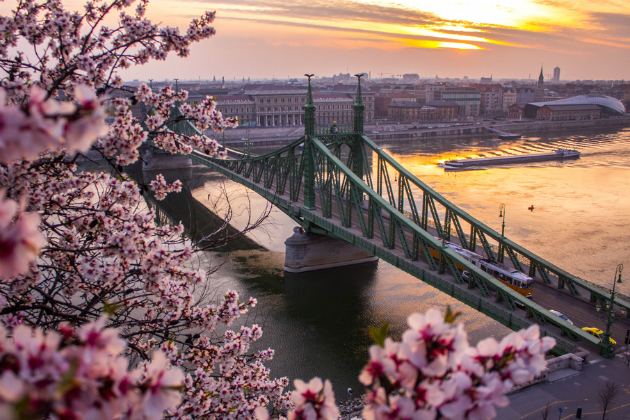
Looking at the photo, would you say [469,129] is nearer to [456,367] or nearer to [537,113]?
[537,113]

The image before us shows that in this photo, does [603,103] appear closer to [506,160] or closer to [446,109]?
[446,109]

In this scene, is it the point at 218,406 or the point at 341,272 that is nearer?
the point at 218,406

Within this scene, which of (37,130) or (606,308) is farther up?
(37,130)

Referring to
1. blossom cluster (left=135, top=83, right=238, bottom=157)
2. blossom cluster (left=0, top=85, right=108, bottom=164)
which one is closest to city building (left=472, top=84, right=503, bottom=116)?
blossom cluster (left=135, top=83, right=238, bottom=157)

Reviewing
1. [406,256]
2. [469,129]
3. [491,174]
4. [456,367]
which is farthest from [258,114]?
[456,367]

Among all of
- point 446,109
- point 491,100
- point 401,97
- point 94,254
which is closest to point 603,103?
point 491,100

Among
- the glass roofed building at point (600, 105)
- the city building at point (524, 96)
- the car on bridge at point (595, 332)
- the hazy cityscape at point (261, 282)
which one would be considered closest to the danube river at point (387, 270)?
the hazy cityscape at point (261, 282)

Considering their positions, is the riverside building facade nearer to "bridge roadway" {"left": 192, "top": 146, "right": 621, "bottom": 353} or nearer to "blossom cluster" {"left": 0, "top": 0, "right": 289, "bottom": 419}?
"bridge roadway" {"left": 192, "top": 146, "right": 621, "bottom": 353}
